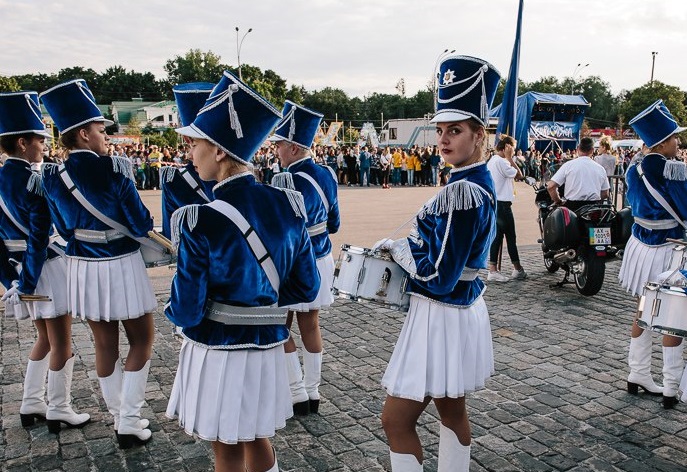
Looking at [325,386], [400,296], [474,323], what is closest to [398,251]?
[400,296]

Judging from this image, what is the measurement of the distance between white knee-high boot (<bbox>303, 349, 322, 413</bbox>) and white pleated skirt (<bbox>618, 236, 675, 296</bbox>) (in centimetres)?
269

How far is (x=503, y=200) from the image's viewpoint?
8.72 meters

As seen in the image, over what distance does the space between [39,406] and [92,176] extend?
187 centimetres

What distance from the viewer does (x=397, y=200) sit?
2036 cm

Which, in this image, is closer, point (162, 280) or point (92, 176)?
point (92, 176)

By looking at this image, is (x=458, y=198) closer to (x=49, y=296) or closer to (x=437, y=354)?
(x=437, y=354)

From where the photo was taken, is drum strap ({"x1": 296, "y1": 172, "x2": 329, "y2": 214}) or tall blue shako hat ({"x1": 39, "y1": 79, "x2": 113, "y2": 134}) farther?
drum strap ({"x1": 296, "y1": 172, "x2": 329, "y2": 214})

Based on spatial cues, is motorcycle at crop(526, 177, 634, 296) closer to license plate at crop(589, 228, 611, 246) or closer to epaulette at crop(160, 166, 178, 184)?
license plate at crop(589, 228, 611, 246)

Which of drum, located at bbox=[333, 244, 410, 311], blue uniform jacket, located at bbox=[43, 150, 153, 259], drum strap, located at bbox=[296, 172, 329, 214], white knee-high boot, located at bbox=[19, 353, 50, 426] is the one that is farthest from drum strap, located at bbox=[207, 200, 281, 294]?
white knee-high boot, located at bbox=[19, 353, 50, 426]

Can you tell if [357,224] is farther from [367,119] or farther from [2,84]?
[367,119]

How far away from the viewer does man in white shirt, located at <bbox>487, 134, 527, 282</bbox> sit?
856 cm

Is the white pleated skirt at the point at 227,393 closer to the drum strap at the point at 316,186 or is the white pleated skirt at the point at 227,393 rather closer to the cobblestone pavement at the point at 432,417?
the cobblestone pavement at the point at 432,417

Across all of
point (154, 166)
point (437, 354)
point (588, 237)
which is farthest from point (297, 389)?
point (154, 166)

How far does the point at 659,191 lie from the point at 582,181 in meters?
3.61
